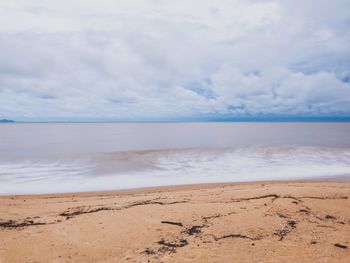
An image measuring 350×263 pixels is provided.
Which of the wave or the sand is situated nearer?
the sand

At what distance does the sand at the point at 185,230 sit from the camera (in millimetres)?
5223

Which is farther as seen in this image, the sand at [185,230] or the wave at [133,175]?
the wave at [133,175]

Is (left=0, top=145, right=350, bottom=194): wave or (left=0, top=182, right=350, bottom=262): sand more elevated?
(left=0, top=145, right=350, bottom=194): wave

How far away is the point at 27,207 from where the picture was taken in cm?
851

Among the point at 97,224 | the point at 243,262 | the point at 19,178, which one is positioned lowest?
the point at 243,262

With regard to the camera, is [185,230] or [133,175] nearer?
[185,230]

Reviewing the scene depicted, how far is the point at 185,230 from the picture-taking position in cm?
624

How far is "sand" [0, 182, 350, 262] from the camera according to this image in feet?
17.1

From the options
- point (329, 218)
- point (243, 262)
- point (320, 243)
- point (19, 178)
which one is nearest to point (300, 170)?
point (329, 218)

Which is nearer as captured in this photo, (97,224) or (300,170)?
(97,224)

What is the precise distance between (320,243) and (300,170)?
46.0ft

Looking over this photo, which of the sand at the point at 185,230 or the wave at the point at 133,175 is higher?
the wave at the point at 133,175

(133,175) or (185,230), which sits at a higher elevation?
(133,175)

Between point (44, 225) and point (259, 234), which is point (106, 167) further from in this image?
point (259, 234)
